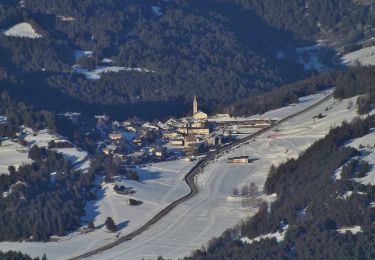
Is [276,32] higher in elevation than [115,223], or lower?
higher

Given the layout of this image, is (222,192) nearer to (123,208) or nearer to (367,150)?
(123,208)

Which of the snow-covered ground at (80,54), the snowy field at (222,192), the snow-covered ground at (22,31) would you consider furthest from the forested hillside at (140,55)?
the snowy field at (222,192)

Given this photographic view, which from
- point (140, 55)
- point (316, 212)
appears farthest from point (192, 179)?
point (140, 55)

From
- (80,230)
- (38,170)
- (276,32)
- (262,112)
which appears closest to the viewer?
(80,230)

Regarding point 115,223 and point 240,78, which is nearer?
point 115,223

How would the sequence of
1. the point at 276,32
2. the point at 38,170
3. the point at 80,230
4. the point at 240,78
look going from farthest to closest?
the point at 276,32, the point at 240,78, the point at 38,170, the point at 80,230

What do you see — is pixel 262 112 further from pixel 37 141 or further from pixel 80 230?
pixel 80 230

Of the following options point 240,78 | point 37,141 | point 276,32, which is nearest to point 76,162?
point 37,141
